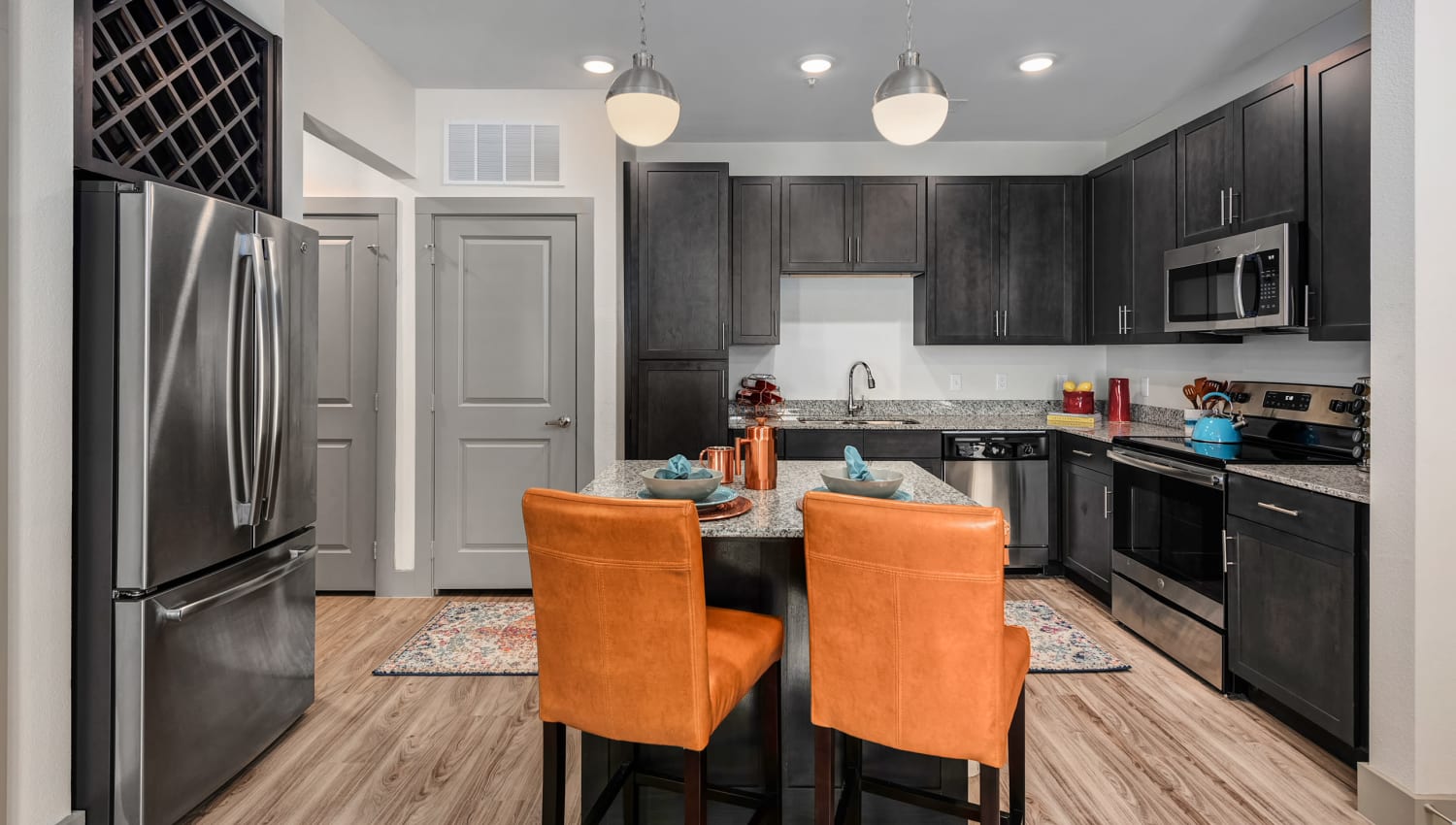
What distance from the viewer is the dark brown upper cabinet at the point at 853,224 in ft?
15.1

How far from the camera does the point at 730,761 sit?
1.99 m

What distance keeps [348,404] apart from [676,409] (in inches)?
71.9

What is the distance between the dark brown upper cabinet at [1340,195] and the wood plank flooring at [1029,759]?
1.48 m

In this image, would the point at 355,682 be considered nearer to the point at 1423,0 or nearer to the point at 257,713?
the point at 257,713

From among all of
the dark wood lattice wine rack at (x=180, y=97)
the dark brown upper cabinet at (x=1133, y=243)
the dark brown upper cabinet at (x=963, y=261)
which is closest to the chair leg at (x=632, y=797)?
the dark wood lattice wine rack at (x=180, y=97)

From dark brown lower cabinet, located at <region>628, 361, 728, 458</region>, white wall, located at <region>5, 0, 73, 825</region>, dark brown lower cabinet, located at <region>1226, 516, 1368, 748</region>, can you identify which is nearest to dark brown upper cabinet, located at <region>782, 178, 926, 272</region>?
dark brown lower cabinet, located at <region>628, 361, 728, 458</region>

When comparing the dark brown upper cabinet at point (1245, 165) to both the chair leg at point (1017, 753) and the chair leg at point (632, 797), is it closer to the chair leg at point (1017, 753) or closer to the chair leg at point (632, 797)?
the chair leg at point (1017, 753)

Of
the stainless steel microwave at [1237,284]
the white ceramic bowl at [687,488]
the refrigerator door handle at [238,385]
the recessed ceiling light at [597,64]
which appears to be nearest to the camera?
the white ceramic bowl at [687,488]

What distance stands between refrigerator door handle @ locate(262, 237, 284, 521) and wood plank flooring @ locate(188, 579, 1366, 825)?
2.77 ft

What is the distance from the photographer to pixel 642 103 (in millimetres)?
2080

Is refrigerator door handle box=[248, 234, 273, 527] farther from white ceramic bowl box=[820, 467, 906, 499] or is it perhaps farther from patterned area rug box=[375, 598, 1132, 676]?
white ceramic bowl box=[820, 467, 906, 499]

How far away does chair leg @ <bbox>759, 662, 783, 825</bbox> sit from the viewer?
69.4 inches

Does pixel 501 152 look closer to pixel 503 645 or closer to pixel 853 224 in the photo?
pixel 853 224

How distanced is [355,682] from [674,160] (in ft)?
11.5
